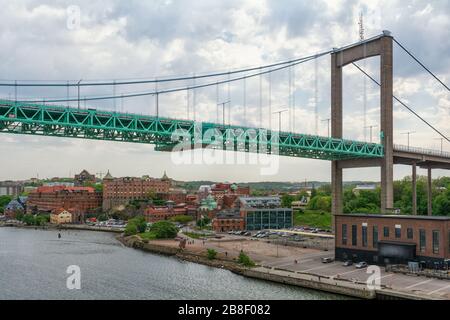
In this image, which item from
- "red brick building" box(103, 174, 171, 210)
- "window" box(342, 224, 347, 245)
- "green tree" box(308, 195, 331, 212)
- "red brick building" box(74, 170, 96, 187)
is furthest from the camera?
"red brick building" box(74, 170, 96, 187)

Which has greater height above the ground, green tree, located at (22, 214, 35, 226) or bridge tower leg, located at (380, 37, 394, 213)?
bridge tower leg, located at (380, 37, 394, 213)

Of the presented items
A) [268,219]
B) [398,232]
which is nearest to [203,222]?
[268,219]

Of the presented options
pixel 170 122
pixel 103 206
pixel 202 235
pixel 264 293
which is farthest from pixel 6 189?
pixel 264 293

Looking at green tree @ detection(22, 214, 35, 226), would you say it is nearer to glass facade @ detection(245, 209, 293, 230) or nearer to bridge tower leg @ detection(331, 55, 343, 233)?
glass facade @ detection(245, 209, 293, 230)

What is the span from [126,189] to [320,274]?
6541cm

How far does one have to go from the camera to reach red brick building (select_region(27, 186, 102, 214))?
85125 millimetres

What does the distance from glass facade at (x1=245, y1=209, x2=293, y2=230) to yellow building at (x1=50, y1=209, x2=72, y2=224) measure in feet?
118

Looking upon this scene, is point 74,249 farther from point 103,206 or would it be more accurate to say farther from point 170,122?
point 103,206

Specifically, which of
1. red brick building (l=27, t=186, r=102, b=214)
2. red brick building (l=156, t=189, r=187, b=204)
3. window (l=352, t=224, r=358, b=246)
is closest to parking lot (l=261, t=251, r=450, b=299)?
window (l=352, t=224, r=358, b=246)

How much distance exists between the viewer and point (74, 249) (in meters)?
43.6

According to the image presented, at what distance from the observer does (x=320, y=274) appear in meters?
26.6

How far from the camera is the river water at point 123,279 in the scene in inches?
929

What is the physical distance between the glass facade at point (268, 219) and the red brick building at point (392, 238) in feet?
80.5
